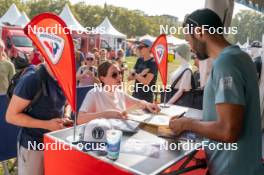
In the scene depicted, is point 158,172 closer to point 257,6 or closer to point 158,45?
point 158,45

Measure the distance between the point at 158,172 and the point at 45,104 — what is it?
3.21 feet

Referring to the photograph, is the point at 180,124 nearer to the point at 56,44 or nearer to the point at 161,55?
the point at 56,44

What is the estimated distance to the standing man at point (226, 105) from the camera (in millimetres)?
1336

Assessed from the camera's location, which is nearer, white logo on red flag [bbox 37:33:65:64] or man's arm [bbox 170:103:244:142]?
man's arm [bbox 170:103:244:142]

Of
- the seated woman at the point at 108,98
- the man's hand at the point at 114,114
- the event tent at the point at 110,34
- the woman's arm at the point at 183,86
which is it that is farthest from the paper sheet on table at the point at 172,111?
the event tent at the point at 110,34

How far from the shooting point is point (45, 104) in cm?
203

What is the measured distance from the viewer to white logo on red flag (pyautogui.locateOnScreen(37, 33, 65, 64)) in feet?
5.73

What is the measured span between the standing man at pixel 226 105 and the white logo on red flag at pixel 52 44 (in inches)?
29.8

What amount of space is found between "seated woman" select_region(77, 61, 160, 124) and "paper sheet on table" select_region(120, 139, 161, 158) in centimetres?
54

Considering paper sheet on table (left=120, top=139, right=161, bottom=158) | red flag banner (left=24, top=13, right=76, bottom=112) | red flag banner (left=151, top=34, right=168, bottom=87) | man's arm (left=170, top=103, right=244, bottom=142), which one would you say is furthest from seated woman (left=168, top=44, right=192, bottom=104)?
man's arm (left=170, top=103, right=244, bottom=142)

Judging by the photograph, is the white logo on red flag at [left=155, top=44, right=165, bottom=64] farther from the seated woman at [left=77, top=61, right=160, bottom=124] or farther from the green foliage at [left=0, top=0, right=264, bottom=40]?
the green foliage at [left=0, top=0, right=264, bottom=40]

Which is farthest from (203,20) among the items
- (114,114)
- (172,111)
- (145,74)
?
(145,74)

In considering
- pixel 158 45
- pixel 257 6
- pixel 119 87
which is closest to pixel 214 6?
pixel 158 45

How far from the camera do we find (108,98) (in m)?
2.68
